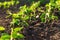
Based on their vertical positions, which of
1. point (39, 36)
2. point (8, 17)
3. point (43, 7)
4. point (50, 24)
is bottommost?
point (39, 36)

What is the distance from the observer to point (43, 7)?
3.68 m

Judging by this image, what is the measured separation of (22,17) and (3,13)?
55cm

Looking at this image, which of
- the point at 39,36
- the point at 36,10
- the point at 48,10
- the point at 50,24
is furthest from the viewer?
the point at 36,10

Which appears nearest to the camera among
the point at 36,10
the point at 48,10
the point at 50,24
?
the point at 50,24

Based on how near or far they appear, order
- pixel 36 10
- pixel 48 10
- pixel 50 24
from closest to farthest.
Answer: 1. pixel 50 24
2. pixel 48 10
3. pixel 36 10

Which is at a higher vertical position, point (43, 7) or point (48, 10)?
point (43, 7)

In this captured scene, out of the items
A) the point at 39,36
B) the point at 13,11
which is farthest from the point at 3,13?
the point at 39,36

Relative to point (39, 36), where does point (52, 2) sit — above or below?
above

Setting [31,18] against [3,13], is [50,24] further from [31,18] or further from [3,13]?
[3,13]

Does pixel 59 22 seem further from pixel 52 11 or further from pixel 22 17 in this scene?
pixel 22 17

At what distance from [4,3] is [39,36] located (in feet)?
4.01

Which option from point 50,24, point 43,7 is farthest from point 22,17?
point 43,7

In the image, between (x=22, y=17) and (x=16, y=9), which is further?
(x=16, y=9)

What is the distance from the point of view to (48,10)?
3.28 m
